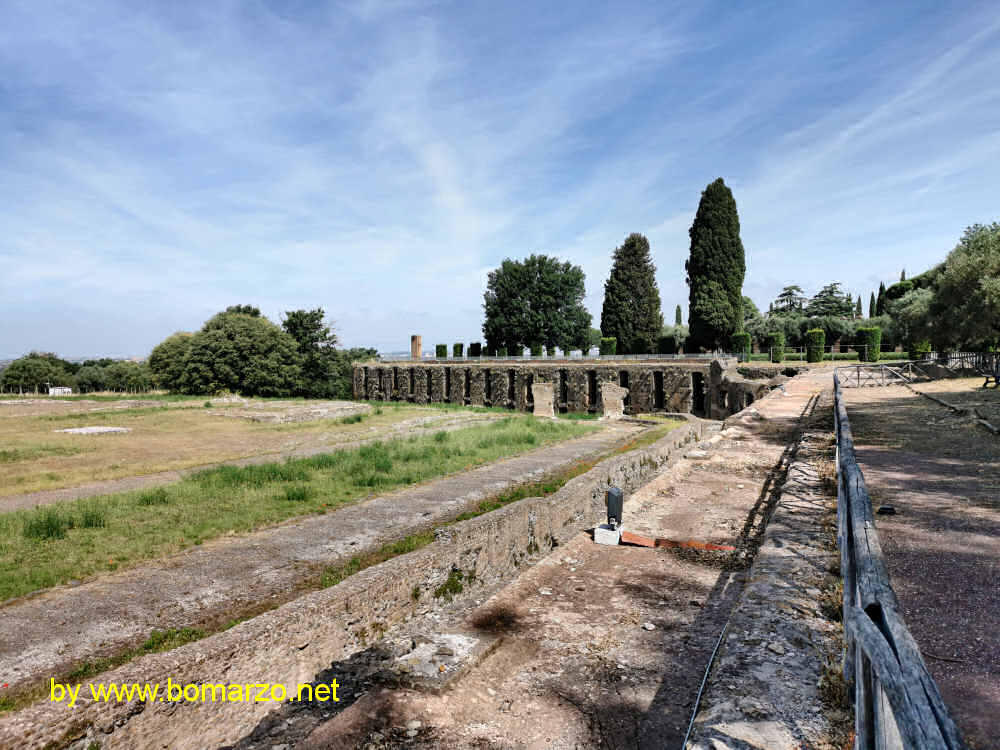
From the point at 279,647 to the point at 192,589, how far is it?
5.76 feet

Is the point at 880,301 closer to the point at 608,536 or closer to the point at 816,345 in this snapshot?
the point at 816,345

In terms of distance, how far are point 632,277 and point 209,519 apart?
49130 mm

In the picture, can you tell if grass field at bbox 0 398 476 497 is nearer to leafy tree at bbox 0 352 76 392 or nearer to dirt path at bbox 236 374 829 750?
dirt path at bbox 236 374 829 750

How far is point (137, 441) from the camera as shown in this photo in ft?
57.1

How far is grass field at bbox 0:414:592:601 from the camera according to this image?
5.86 meters

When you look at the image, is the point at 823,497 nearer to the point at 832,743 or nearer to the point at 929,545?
the point at 929,545

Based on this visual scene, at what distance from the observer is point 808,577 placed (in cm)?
464

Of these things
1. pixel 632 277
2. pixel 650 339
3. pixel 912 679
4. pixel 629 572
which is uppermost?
pixel 632 277

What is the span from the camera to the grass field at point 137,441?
11.7m

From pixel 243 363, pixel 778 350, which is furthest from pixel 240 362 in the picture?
pixel 778 350

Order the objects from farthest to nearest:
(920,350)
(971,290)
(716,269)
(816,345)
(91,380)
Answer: (91,380)
(716,269)
(816,345)
(920,350)
(971,290)

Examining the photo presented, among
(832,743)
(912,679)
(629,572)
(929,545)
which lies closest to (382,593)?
(629,572)

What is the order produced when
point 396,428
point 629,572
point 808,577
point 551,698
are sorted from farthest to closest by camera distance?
point 396,428, point 629,572, point 808,577, point 551,698

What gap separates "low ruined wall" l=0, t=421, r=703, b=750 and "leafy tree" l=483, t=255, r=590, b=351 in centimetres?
5603
